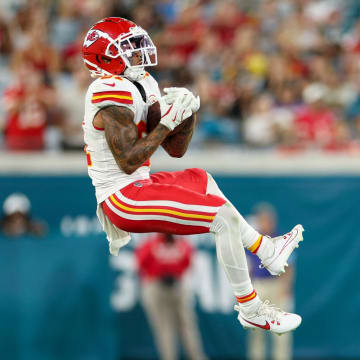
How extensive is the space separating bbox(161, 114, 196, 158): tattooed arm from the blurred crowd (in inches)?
191

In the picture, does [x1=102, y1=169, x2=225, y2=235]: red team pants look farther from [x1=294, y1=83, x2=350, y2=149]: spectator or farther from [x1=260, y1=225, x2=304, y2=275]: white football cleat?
[x1=294, y1=83, x2=350, y2=149]: spectator

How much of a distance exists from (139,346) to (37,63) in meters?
3.89

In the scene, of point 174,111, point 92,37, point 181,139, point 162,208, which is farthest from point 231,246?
point 92,37

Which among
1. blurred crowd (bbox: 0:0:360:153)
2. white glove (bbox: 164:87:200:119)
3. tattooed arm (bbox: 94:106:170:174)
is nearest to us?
tattooed arm (bbox: 94:106:170:174)

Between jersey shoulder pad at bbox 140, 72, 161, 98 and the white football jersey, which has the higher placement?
jersey shoulder pad at bbox 140, 72, 161, 98

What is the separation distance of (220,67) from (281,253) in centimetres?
676

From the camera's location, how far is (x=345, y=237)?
35.9ft

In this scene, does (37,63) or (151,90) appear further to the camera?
(37,63)

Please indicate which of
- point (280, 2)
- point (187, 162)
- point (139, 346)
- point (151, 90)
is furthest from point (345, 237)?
point (151, 90)

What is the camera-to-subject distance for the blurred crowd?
398 inches

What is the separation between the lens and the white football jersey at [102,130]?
483 cm

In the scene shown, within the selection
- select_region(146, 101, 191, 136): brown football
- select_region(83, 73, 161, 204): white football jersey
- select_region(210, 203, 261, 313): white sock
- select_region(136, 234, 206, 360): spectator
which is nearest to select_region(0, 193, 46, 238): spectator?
select_region(136, 234, 206, 360): spectator

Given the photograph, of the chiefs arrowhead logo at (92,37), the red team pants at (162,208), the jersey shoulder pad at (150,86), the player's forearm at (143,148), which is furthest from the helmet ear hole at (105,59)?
the red team pants at (162,208)

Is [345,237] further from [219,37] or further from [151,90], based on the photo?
[151,90]
